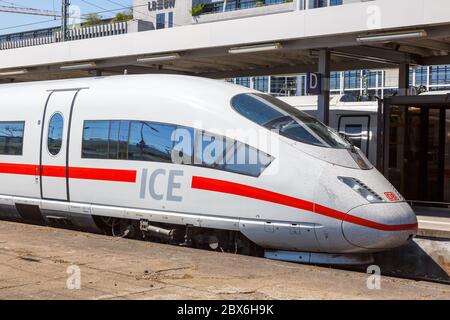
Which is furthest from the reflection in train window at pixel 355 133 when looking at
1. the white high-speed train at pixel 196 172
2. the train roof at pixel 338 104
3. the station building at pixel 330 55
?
the white high-speed train at pixel 196 172

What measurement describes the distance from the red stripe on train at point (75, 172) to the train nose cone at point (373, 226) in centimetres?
340

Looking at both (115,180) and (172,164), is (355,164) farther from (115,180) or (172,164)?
(115,180)

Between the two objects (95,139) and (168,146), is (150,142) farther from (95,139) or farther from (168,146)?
(95,139)

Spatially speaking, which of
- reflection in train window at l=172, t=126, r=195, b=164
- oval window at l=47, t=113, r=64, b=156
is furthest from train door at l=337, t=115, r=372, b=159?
oval window at l=47, t=113, r=64, b=156

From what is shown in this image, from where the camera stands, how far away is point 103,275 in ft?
24.9

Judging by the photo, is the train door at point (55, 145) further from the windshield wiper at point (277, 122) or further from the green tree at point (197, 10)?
the green tree at point (197, 10)

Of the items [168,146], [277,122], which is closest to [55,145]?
[168,146]

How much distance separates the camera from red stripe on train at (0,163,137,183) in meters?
10.4

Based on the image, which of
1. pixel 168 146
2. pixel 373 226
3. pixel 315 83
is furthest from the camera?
pixel 315 83

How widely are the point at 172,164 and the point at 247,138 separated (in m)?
1.26

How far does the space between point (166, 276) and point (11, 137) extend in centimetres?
571

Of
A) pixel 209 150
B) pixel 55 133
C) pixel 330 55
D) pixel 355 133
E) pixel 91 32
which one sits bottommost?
pixel 209 150

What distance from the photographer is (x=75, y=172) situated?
11.0 m
